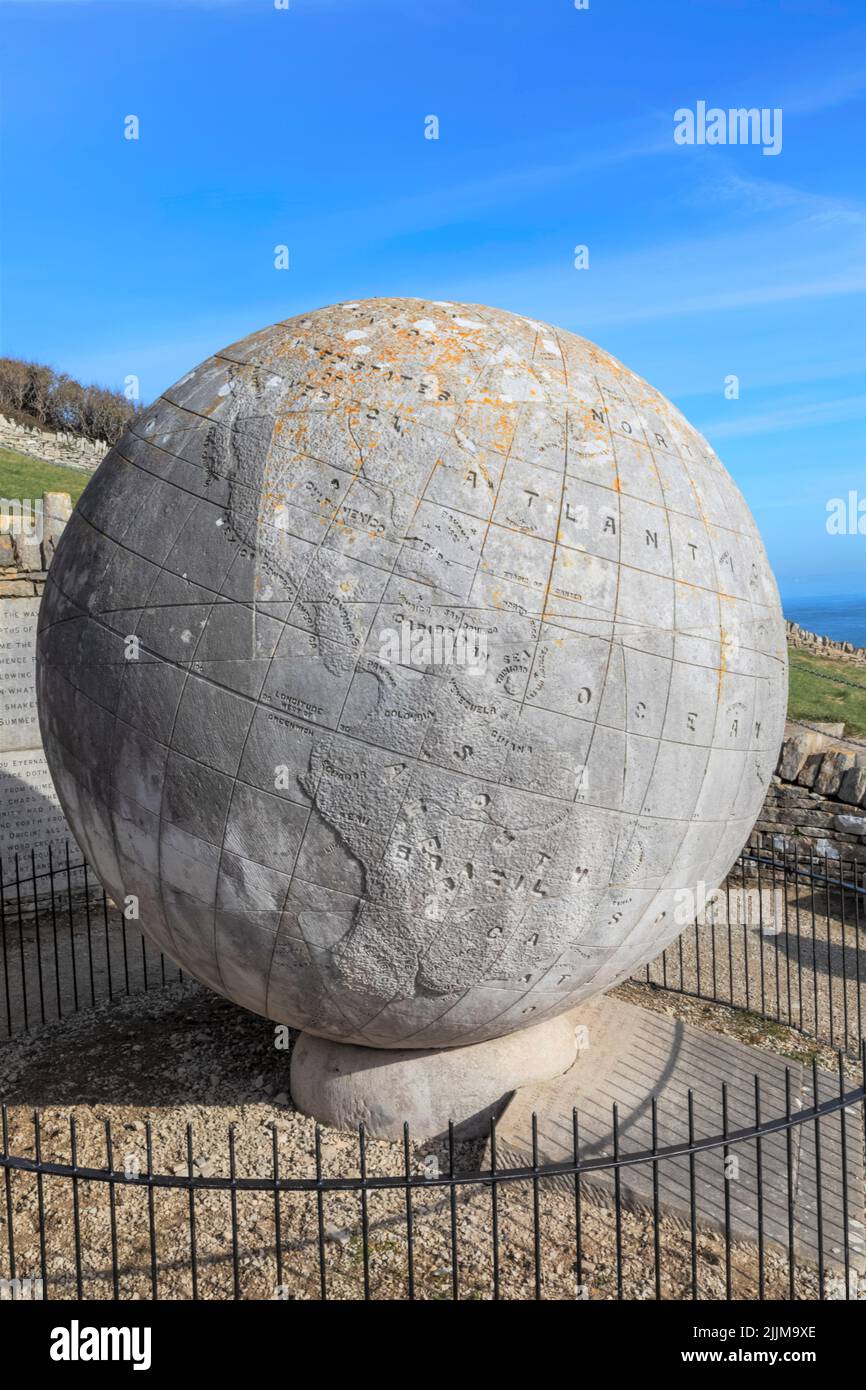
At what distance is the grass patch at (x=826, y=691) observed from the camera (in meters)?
15.7

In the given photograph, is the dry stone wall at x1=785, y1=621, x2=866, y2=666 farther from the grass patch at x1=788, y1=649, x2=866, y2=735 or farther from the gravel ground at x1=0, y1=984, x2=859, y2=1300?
the gravel ground at x1=0, y1=984, x2=859, y2=1300

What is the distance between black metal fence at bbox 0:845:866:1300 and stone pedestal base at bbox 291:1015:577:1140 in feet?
0.49

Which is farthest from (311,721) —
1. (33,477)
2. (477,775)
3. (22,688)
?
(33,477)

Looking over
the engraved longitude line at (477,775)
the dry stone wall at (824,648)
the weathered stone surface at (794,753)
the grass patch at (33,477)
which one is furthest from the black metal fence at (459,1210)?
the grass patch at (33,477)

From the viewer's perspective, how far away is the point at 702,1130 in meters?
6.10

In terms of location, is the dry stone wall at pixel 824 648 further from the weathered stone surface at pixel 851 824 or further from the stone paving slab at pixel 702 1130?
the stone paving slab at pixel 702 1130

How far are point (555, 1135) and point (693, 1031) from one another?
1.78 m

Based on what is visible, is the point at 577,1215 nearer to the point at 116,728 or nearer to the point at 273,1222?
the point at 273,1222

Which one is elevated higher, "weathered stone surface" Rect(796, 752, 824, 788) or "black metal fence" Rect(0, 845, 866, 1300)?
"weathered stone surface" Rect(796, 752, 824, 788)

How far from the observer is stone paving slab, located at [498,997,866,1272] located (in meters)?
5.54

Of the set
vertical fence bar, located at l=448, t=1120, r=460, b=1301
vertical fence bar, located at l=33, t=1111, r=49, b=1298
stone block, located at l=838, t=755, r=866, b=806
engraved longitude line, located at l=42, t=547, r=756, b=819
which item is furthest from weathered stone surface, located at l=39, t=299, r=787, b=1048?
stone block, located at l=838, t=755, r=866, b=806

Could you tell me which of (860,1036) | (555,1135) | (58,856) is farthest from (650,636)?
(58,856)

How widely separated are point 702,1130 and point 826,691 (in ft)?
43.3
